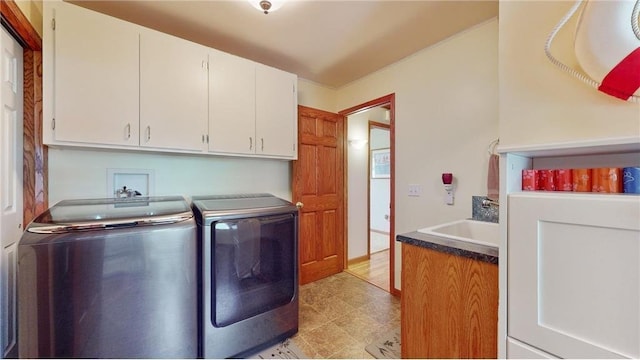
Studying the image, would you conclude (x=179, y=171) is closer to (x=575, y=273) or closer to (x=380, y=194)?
(x=575, y=273)

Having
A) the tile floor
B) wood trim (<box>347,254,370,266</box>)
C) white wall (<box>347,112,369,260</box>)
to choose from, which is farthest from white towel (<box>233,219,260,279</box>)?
wood trim (<box>347,254,370,266</box>)

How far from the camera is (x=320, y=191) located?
2.82 m

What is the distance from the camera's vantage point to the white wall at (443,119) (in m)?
1.84

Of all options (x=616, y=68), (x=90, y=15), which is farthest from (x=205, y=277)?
(x=616, y=68)

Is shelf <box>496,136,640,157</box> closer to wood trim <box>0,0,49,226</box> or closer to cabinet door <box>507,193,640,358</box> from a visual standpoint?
cabinet door <box>507,193,640,358</box>

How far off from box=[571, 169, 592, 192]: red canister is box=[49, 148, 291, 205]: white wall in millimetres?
2302

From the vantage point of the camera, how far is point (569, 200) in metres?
0.74

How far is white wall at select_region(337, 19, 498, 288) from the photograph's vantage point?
1.84m

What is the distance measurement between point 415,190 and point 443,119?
0.67m

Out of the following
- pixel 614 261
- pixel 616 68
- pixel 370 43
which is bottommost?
pixel 614 261

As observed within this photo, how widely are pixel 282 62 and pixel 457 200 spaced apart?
210 cm

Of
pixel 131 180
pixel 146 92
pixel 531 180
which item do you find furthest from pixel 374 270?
pixel 146 92

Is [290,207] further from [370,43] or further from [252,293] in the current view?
[370,43]

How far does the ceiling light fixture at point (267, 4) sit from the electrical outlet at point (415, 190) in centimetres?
180
